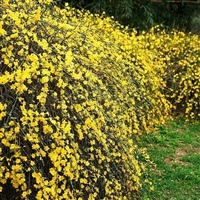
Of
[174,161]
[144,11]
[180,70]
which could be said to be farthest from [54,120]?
[144,11]

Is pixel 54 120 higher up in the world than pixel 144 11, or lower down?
lower down

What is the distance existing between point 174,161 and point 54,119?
1796 mm

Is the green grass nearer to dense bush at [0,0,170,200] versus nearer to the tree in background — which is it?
dense bush at [0,0,170,200]

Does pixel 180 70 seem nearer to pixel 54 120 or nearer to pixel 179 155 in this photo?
pixel 179 155

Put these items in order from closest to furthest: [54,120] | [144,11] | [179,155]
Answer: [54,120]
[179,155]
[144,11]

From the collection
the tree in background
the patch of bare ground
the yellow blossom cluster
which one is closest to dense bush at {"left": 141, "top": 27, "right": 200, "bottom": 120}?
the patch of bare ground

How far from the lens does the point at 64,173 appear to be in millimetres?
2475

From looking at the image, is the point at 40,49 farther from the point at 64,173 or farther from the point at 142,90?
the point at 142,90

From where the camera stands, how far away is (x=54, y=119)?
103 inches

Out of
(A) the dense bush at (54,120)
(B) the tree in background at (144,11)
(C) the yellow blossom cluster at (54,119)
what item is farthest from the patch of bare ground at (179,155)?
(B) the tree in background at (144,11)

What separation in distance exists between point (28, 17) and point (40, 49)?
23 centimetres

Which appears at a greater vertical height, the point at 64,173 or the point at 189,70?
the point at 189,70

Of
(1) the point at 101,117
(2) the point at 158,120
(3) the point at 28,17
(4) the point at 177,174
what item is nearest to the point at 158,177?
(4) the point at 177,174

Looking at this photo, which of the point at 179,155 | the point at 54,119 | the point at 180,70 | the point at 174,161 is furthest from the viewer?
the point at 180,70
